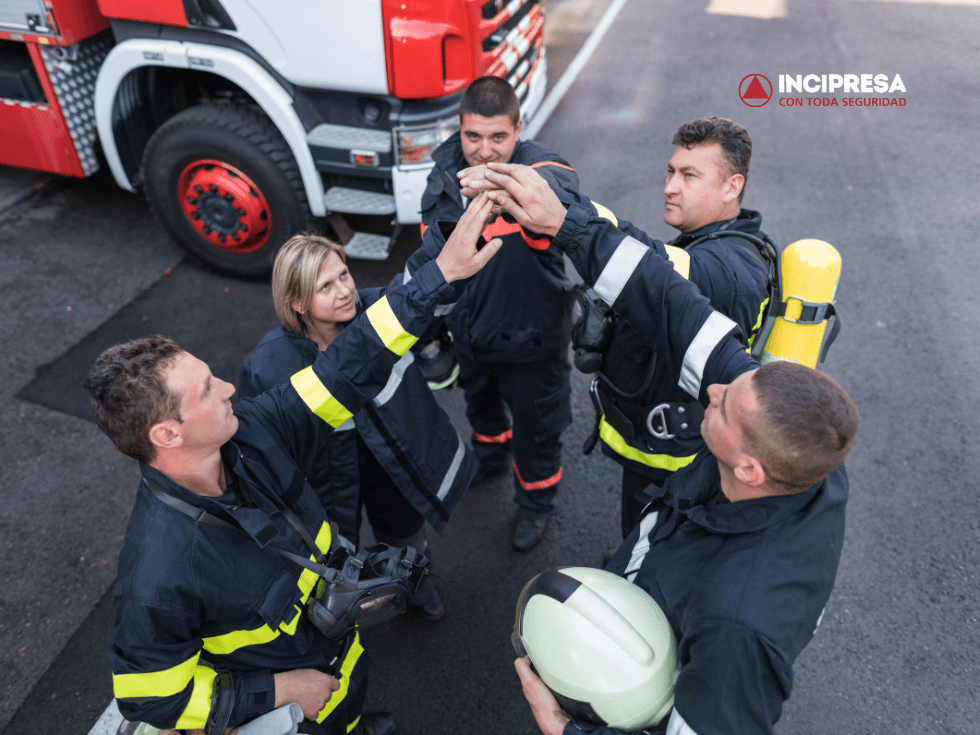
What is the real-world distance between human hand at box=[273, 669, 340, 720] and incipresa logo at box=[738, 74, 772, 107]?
7.41 metres

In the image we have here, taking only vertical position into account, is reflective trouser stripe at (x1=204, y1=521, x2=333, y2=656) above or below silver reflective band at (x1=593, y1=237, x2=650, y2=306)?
below

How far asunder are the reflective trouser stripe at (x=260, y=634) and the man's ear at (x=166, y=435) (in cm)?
53

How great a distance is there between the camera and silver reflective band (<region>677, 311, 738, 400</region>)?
1.82m

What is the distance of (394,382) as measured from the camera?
234 cm

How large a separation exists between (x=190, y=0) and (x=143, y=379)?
3.34 m

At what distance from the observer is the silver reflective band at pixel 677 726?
1305 millimetres

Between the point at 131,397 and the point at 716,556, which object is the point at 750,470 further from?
the point at 131,397

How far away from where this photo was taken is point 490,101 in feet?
9.23

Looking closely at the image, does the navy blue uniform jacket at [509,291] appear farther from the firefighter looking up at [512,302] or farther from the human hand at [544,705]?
the human hand at [544,705]

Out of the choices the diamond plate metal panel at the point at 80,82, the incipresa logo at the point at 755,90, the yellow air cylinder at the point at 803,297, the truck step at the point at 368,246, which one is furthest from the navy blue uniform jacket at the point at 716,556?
the incipresa logo at the point at 755,90

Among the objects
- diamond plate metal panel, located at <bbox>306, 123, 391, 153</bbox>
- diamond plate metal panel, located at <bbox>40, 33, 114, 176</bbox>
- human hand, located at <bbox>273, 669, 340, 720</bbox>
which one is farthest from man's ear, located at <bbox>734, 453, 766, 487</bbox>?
diamond plate metal panel, located at <bbox>40, 33, 114, 176</bbox>

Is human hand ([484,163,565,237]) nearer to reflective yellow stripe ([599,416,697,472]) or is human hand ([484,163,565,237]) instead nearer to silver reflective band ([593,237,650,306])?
silver reflective band ([593,237,650,306])

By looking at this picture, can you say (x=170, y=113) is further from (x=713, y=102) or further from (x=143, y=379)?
(x=713, y=102)

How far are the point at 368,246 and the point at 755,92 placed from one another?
17.7 feet
